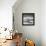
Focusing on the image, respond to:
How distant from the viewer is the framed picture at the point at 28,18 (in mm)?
5680

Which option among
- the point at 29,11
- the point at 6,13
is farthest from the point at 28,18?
the point at 6,13

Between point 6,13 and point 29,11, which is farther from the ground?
point 29,11

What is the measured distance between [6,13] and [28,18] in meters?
1.46

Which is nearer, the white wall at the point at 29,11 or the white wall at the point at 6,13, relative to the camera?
the white wall at the point at 6,13

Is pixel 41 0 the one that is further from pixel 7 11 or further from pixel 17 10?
pixel 7 11

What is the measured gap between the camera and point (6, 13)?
4.56 meters

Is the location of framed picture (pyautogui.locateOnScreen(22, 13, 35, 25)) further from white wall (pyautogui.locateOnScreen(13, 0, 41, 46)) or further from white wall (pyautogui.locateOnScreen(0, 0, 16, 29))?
white wall (pyautogui.locateOnScreen(0, 0, 16, 29))

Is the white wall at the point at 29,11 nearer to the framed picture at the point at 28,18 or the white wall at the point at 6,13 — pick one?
the framed picture at the point at 28,18

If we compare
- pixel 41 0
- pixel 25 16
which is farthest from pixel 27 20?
pixel 41 0

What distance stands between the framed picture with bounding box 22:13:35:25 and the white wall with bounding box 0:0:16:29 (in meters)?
1.24

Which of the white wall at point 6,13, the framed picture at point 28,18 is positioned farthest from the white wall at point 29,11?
the white wall at point 6,13

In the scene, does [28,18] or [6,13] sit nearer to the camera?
[6,13]

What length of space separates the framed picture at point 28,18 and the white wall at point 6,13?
124cm

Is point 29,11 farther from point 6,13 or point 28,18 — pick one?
point 6,13
